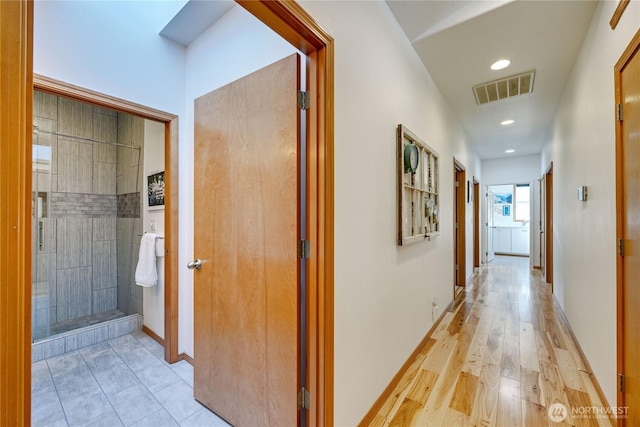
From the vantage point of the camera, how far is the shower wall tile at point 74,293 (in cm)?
284

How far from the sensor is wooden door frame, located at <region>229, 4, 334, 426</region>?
3.92 feet

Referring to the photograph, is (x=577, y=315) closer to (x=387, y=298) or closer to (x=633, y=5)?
(x=387, y=298)

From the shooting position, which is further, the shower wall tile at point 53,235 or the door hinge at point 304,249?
the shower wall tile at point 53,235

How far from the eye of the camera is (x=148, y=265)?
246 centimetres

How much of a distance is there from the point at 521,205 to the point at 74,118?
10.1 meters

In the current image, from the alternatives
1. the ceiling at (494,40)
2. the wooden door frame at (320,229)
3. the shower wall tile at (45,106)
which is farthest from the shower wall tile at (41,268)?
the ceiling at (494,40)

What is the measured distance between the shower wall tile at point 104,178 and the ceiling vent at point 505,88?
4440 mm

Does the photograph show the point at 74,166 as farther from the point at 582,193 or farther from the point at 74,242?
the point at 582,193

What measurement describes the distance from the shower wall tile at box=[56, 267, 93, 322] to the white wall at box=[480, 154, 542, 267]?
721cm

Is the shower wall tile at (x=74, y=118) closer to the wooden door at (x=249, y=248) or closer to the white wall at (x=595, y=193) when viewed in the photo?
the wooden door at (x=249, y=248)

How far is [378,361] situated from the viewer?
1.65m

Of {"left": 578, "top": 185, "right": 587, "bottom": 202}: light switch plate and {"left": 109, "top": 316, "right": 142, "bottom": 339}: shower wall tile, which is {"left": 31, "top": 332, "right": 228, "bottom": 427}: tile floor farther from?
{"left": 578, "top": 185, "right": 587, "bottom": 202}: light switch plate

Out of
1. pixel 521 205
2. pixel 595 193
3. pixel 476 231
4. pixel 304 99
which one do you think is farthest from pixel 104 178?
pixel 521 205

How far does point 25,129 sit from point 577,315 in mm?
3641
